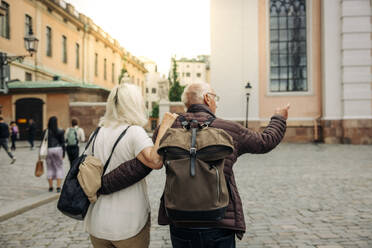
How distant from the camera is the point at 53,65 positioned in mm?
32188

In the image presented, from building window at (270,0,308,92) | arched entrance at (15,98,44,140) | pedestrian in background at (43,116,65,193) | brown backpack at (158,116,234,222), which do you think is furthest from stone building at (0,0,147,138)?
brown backpack at (158,116,234,222)

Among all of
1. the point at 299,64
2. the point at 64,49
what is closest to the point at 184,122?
the point at 299,64

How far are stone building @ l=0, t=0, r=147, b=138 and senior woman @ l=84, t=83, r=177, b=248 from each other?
17.0m

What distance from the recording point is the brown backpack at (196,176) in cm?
186

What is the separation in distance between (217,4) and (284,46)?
471cm

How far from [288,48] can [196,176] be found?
69.6 feet

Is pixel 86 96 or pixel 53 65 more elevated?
pixel 53 65

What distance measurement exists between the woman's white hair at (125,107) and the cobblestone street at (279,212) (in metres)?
2.20

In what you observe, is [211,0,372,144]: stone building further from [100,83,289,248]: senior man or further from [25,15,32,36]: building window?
[100,83,289,248]: senior man

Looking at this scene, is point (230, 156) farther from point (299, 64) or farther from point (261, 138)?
point (299, 64)

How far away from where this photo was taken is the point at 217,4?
21.1 meters

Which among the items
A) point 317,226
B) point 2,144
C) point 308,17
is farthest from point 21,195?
point 308,17

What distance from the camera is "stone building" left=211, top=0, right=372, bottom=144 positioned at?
64.3 feet

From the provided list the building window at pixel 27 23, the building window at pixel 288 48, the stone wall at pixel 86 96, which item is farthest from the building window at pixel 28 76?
the building window at pixel 288 48
